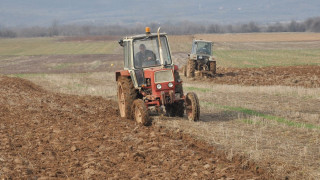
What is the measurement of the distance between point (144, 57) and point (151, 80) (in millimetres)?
802

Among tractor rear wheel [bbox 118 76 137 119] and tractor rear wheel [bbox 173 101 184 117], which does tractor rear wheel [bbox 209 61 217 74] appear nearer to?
tractor rear wheel [bbox 173 101 184 117]

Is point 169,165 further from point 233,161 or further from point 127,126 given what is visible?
point 127,126

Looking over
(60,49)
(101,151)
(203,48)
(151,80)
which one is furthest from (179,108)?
(60,49)

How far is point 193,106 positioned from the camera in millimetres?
11711

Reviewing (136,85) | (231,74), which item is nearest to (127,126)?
(136,85)

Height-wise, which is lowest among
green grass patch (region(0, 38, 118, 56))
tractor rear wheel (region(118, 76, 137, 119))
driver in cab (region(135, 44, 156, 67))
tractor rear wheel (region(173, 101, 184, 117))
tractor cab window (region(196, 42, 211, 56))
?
green grass patch (region(0, 38, 118, 56))

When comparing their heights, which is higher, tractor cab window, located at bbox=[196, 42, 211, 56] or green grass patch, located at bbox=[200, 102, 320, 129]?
tractor cab window, located at bbox=[196, 42, 211, 56]

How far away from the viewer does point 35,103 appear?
51.1 feet

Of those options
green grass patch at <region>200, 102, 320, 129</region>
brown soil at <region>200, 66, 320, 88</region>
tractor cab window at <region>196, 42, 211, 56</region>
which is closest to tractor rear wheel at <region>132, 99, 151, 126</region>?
green grass patch at <region>200, 102, 320, 129</region>

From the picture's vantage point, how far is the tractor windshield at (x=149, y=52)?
486 inches

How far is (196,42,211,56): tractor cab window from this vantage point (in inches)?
1081

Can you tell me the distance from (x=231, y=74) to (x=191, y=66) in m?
2.85

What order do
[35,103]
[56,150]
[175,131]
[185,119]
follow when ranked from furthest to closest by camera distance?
[35,103] < [185,119] < [175,131] < [56,150]

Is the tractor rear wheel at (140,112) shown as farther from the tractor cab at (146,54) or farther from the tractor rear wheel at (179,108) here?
the tractor rear wheel at (179,108)
